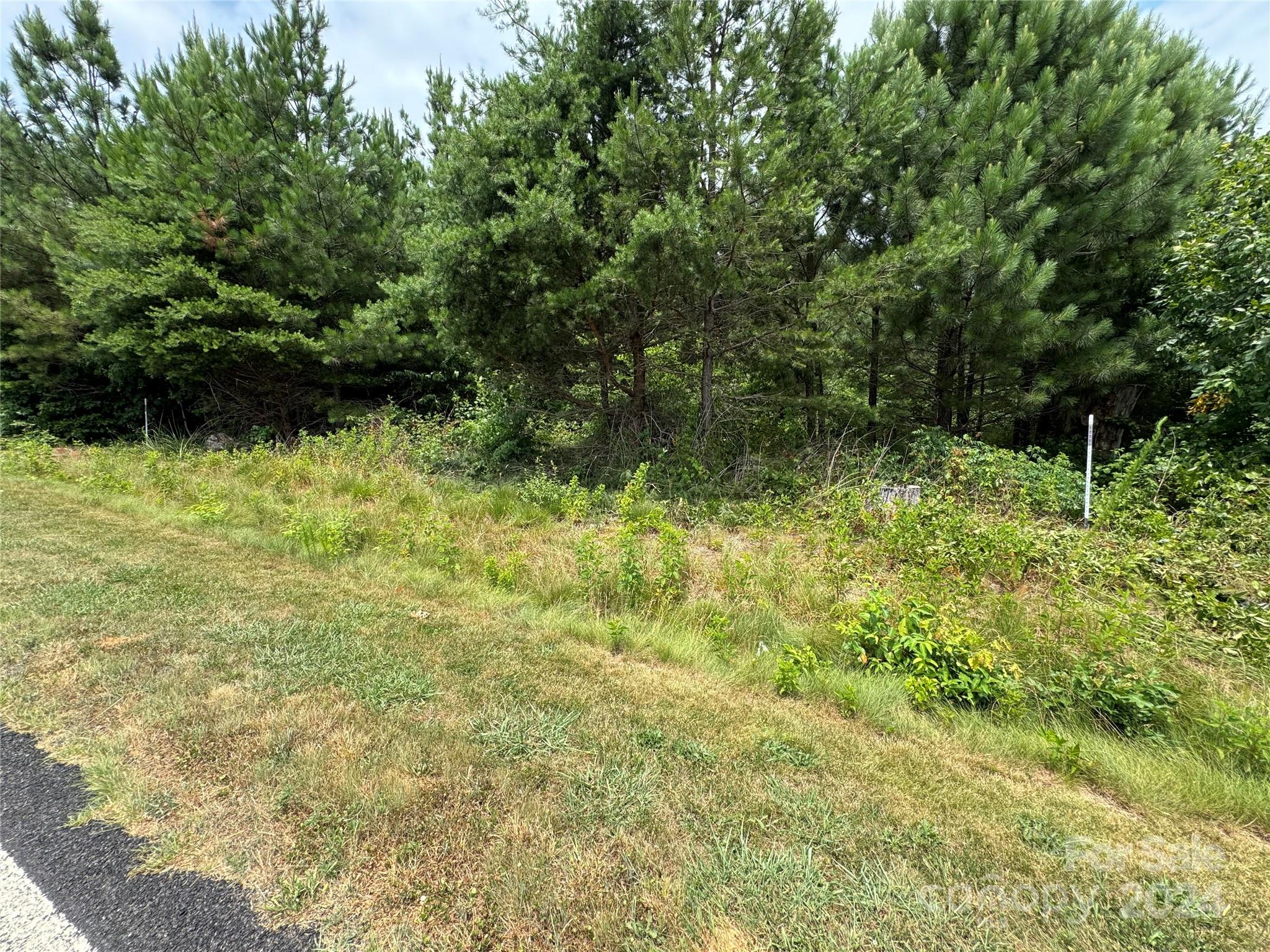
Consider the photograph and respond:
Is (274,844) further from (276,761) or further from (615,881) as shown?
(615,881)

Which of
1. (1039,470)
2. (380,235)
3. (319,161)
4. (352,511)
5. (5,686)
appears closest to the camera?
(5,686)

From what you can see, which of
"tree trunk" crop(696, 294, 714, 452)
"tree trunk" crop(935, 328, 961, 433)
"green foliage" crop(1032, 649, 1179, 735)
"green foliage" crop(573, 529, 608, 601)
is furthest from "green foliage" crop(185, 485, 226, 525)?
"tree trunk" crop(935, 328, 961, 433)

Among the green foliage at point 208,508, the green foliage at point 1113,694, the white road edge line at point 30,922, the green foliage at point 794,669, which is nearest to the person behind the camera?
the white road edge line at point 30,922

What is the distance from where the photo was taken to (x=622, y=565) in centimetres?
424

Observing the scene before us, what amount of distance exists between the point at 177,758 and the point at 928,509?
19.9 feet

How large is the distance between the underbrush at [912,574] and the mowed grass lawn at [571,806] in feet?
1.38

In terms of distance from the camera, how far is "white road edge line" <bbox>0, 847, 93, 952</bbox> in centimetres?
149

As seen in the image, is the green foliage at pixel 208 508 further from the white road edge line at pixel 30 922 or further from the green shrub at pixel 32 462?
the white road edge line at pixel 30 922

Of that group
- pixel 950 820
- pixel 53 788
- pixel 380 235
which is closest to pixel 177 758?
pixel 53 788

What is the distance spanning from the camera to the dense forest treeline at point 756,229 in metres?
6.29

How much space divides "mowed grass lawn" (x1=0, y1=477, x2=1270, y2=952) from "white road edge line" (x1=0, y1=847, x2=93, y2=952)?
0.83ft

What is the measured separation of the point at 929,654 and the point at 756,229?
5.18 metres

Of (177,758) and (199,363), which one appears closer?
(177,758)

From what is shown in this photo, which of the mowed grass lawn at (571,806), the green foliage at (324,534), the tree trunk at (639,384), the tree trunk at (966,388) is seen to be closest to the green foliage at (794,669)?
the mowed grass lawn at (571,806)
